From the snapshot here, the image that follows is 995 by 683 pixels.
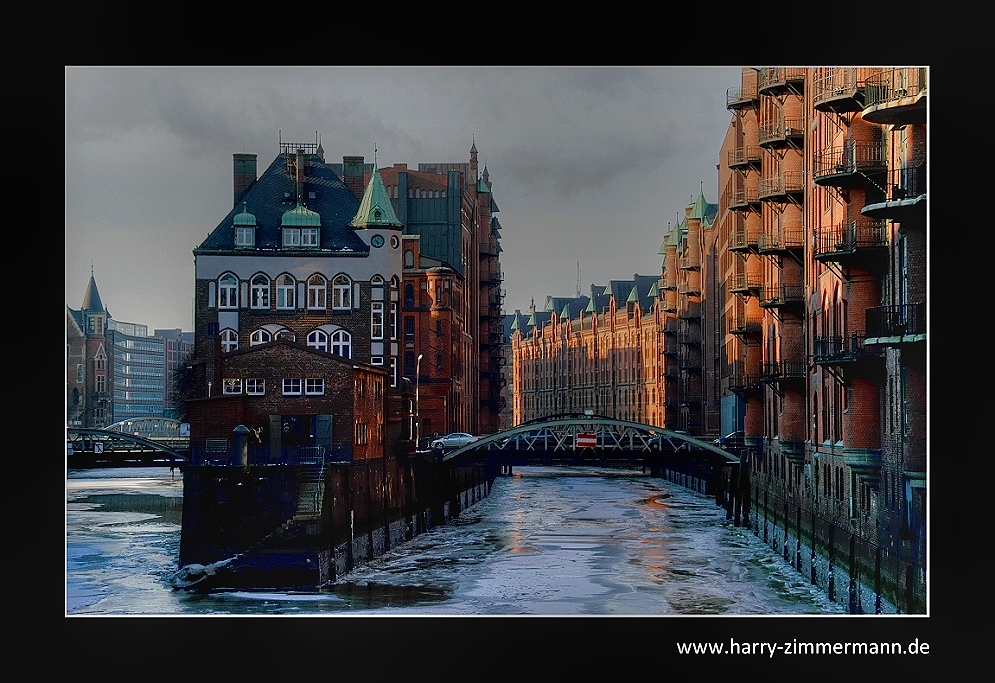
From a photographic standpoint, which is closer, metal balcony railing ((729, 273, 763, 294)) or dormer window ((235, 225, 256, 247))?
dormer window ((235, 225, 256, 247))

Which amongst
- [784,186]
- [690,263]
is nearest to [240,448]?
[784,186]

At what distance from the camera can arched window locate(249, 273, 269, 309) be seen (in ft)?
109

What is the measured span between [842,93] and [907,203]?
4474 mm

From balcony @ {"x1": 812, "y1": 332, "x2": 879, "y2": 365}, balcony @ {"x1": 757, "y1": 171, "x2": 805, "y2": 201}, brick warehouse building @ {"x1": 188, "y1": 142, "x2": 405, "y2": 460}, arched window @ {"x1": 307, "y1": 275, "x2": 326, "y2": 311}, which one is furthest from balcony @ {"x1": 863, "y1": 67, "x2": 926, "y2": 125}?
arched window @ {"x1": 307, "y1": 275, "x2": 326, "y2": 311}

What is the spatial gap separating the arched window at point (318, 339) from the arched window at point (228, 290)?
1.91 m

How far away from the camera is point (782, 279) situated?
33.3 meters

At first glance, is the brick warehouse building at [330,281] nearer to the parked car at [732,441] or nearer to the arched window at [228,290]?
the arched window at [228,290]

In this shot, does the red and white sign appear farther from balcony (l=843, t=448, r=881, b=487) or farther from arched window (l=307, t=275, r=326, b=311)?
balcony (l=843, t=448, r=881, b=487)

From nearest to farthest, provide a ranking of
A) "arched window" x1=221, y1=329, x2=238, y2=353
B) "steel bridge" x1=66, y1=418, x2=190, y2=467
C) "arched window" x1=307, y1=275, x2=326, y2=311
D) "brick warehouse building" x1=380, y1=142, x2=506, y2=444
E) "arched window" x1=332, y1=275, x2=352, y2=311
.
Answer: "arched window" x1=221, y1=329, x2=238, y2=353 → "arched window" x1=307, y1=275, x2=326, y2=311 → "arched window" x1=332, y1=275, x2=352, y2=311 → "steel bridge" x1=66, y1=418, x2=190, y2=467 → "brick warehouse building" x1=380, y1=142, x2=506, y2=444


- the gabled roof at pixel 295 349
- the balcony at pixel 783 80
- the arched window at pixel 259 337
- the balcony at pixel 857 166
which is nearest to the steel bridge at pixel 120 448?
the arched window at pixel 259 337

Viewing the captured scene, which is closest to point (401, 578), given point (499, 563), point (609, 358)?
point (499, 563)

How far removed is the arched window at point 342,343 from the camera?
109ft

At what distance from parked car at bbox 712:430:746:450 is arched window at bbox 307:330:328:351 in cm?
1386

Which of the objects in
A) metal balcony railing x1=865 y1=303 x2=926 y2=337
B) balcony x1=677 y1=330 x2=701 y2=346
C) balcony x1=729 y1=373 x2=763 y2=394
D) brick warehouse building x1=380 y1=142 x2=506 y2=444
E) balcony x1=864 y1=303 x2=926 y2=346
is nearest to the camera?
balcony x1=864 y1=303 x2=926 y2=346
